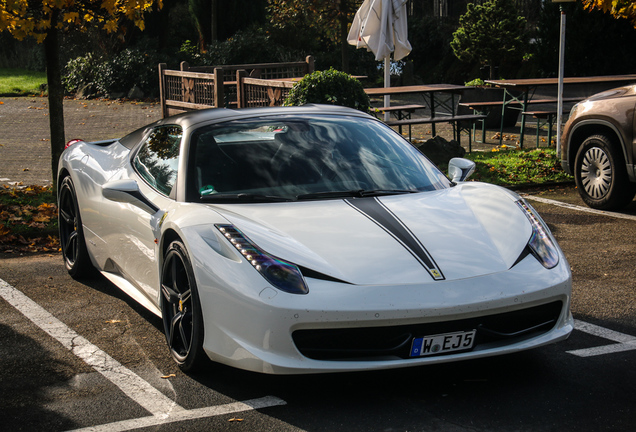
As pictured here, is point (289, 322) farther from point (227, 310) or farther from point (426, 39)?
point (426, 39)

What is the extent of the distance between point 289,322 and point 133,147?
256 cm

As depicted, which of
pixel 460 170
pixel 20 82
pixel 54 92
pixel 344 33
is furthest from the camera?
pixel 20 82

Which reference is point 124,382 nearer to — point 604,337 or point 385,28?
point 604,337

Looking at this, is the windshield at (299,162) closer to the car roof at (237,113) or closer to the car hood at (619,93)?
the car roof at (237,113)

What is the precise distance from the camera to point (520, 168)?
1055 cm

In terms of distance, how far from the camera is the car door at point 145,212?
4.56 meters

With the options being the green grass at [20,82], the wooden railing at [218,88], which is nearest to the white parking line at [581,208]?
the wooden railing at [218,88]

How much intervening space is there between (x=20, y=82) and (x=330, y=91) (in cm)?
2492

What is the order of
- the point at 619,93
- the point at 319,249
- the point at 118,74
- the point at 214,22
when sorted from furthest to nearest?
the point at 214,22
the point at 118,74
the point at 619,93
the point at 319,249

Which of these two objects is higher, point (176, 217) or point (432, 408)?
point (176, 217)

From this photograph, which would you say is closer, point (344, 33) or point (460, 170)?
point (460, 170)

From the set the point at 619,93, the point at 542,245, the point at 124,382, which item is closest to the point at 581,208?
the point at 619,93

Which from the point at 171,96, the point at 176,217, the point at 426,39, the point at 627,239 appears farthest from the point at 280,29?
the point at 176,217

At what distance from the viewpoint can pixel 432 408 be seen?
Answer: 3.56 metres
